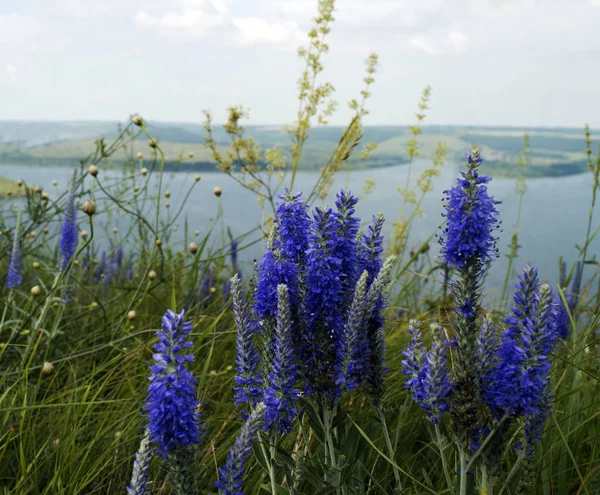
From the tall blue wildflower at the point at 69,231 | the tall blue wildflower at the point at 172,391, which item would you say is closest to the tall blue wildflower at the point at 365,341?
the tall blue wildflower at the point at 172,391

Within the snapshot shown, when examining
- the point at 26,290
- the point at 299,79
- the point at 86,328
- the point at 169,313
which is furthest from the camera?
the point at 299,79

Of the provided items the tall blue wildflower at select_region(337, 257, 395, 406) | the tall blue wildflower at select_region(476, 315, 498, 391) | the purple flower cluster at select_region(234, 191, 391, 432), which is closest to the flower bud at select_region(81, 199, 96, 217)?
the purple flower cluster at select_region(234, 191, 391, 432)

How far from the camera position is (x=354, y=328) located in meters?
1.93

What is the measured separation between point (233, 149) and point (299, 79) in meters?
0.98

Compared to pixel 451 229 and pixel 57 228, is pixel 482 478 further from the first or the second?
pixel 57 228

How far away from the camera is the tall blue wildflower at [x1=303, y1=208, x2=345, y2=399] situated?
1.96 metres

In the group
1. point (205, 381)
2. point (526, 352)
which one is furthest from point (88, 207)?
point (526, 352)

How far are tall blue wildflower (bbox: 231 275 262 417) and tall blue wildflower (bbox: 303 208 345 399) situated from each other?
185 millimetres

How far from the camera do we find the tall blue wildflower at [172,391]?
159 cm

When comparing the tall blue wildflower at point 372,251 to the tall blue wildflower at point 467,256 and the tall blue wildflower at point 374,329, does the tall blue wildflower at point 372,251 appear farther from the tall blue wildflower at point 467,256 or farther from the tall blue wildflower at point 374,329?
the tall blue wildflower at point 467,256

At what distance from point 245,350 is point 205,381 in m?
1.67

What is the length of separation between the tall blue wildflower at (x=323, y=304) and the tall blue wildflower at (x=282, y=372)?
0.10 meters

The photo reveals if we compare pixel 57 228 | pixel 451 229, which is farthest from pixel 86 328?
pixel 451 229

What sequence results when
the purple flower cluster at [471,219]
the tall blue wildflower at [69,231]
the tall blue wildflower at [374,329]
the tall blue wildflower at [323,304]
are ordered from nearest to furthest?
the purple flower cluster at [471,219] → the tall blue wildflower at [323,304] → the tall blue wildflower at [374,329] → the tall blue wildflower at [69,231]
